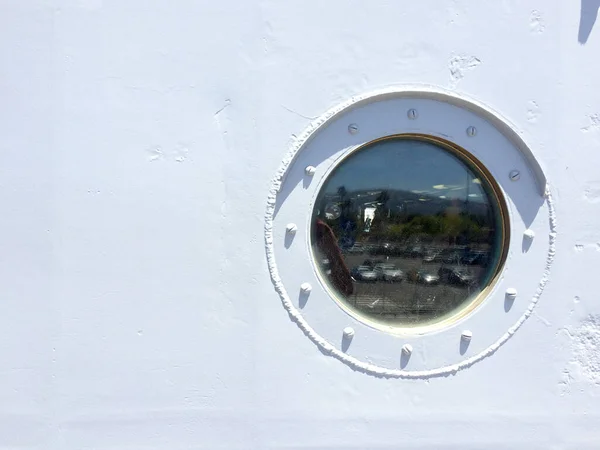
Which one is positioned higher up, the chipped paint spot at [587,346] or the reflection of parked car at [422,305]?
the reflection of parked car at [422,305]

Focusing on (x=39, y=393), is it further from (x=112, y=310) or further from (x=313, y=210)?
(x=313, y=210)

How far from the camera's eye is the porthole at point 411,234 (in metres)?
1.79

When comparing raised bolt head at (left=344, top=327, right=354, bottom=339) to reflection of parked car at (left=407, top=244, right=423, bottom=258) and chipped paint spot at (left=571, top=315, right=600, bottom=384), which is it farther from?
chipped paint spot at (left=571, top=315, right=600, bottom=384)

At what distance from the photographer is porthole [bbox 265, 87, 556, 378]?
1792mm

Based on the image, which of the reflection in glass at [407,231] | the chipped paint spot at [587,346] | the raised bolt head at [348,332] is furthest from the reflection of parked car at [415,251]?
the chipped paint spot at [587,346]

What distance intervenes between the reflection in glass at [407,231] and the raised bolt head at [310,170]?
6cm

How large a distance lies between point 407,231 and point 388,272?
0.49 ft

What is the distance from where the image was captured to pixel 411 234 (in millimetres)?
1865

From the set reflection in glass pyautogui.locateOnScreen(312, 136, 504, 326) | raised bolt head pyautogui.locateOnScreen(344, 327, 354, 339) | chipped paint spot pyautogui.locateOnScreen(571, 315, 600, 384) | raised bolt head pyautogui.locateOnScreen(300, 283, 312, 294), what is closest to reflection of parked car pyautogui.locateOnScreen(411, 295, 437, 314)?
reflection in glass pyautogui.locateOnScreen(312, 136, 504, 326)

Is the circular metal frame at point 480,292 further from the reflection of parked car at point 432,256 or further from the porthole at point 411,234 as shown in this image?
the reflection of parked car at point 432,256

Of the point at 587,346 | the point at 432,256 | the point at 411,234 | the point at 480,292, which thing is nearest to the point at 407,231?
the point at 411,234

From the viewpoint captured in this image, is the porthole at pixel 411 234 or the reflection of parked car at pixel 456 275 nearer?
the porthole at pixel 411 234

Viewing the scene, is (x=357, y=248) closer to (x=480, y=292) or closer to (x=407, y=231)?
(x=407, y=231)

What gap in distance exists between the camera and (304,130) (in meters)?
1.75
